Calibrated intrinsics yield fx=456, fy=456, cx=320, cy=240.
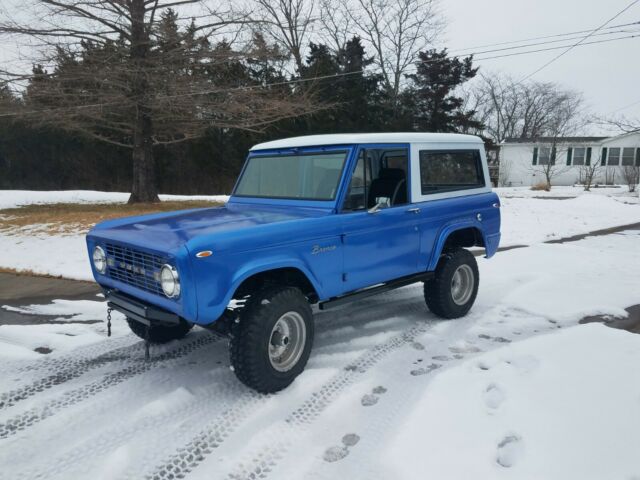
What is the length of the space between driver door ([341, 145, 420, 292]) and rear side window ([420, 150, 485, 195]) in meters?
0.31

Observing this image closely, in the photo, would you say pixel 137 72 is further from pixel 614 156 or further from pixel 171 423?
pixel 614 156

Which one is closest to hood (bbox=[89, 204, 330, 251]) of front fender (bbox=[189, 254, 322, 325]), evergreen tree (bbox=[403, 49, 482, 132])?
front fender (bbox=[189, 254, 322, 325])

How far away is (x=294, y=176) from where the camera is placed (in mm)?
4391

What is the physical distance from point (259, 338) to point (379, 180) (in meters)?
1.93

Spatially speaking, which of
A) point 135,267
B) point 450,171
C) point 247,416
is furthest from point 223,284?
point 450,171

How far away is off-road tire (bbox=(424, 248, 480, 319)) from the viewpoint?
4.92 metres

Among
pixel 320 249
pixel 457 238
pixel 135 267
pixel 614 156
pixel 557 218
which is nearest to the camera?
pixel 135 267

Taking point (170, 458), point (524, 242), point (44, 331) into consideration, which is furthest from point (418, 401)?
point (524, 242)

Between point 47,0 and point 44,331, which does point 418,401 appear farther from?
point 47,0

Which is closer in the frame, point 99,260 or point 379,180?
point 99,260

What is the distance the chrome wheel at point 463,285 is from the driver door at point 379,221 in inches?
36.8

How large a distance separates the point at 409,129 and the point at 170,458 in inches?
1232

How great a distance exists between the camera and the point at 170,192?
101 ft

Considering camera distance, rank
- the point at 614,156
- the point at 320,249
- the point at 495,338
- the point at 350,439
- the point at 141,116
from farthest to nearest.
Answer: the point at 614,156
the point at 141,116
the point at 495,338
the point at 320,249
the point at 350,439
